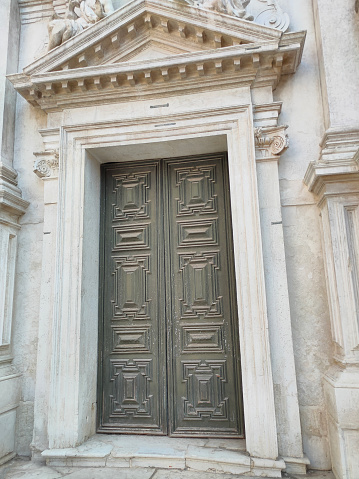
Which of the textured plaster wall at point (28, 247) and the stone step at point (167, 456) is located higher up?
the textured plaster wall at point (28, 247)

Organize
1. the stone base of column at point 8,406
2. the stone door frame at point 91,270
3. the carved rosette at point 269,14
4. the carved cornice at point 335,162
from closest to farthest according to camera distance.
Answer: the carved cornice at point 335,162 → the stone door frame at point 91,270 → the stone base of column at point 8,406 → the carved rosette at point 269,14

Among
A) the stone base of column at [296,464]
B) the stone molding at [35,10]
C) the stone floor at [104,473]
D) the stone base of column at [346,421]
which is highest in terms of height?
the stone molding at [35,10]

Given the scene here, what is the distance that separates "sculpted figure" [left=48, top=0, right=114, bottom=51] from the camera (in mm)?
4496

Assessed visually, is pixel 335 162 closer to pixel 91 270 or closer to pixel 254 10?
pixel 254 10

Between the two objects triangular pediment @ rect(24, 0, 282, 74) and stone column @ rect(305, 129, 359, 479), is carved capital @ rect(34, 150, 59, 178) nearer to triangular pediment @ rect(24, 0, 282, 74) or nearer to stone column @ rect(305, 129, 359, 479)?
triangular pediment @ rect(24, 0, 282, 74)

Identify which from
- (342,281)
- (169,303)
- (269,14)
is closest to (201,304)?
(169,303)

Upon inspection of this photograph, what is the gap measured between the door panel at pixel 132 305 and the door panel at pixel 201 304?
18cm

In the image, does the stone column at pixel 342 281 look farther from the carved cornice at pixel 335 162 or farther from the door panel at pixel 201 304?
the door panel at pixel 201 304

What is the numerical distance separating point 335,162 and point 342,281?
3.73ft

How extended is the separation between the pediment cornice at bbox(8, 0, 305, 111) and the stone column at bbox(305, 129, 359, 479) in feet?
3.91

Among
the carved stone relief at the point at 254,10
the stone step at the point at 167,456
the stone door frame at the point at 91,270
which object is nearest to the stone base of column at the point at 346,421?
the stone door frame at the point at 91,270

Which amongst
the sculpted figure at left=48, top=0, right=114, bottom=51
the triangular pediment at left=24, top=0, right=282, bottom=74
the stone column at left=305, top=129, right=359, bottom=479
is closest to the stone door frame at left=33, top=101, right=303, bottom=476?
the stone column at left=305, top=129, right=359, bottom=479

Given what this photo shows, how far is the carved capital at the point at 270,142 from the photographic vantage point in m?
3.97

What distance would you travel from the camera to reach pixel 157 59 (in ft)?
13.4
